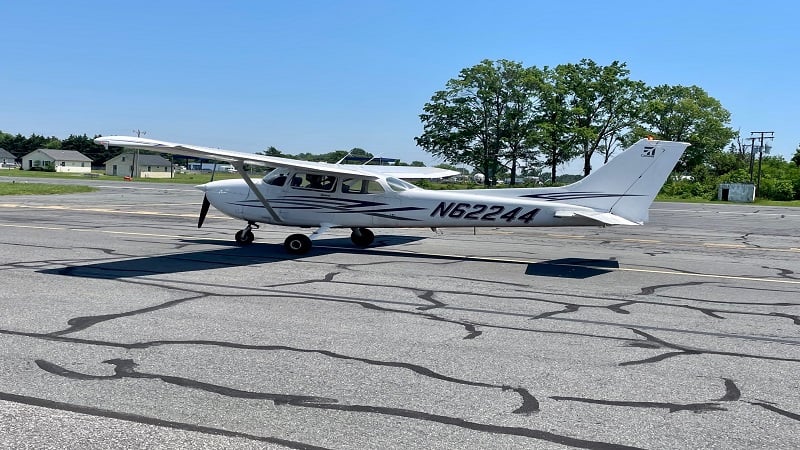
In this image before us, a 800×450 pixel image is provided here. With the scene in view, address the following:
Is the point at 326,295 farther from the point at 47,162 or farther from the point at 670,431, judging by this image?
the point at 47,162

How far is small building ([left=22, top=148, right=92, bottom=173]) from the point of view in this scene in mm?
138000

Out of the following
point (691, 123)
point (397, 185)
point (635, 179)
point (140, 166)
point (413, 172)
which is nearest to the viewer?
point (635, 179)

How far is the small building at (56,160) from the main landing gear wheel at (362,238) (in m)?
135

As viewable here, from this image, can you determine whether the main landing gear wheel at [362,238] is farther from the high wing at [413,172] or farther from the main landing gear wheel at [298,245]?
the high wing at [413,172]

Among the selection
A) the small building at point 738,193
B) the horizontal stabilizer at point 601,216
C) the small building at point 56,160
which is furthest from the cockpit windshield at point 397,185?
the small building at point 56,160

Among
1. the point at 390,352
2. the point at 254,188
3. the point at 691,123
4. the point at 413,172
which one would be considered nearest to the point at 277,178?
the point at 254,188

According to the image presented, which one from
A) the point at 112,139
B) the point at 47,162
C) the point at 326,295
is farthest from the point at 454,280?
the point at 47,162

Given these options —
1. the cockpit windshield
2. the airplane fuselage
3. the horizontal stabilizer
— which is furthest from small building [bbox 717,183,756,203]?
the cockpit windshield

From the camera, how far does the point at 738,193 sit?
5847cm

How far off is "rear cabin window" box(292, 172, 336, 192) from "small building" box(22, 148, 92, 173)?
135 meters

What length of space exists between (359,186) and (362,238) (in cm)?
155

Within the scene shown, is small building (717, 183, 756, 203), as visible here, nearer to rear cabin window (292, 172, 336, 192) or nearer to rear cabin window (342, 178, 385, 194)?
rear cabin window (342, 178, 385, 194)

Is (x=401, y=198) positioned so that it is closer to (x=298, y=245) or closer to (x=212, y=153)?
(x=298, y=245)

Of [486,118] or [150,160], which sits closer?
[486,118]
